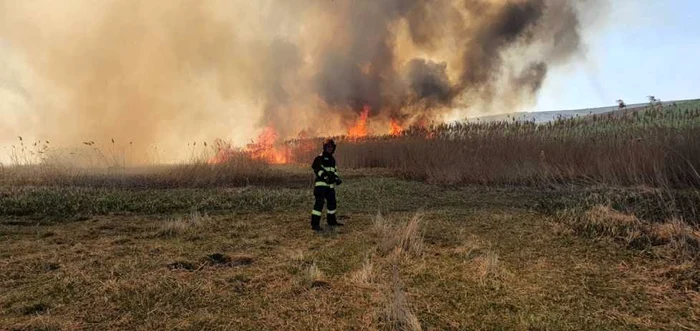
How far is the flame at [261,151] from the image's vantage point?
1490 centimetres

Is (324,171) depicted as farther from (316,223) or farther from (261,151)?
(261,151)

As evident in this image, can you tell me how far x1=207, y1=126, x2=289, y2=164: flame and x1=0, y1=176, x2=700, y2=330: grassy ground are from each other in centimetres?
647

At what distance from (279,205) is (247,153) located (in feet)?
21.4

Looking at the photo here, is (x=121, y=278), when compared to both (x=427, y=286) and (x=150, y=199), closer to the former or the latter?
(x=427, y=286)

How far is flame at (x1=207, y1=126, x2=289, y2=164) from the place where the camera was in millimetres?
14898

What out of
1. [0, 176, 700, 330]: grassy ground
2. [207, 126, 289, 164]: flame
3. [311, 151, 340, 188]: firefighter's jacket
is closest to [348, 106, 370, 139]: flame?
[207, 126, 289, 164]: flame

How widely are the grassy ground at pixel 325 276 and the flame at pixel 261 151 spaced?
21.2 ft

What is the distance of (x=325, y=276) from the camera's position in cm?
476

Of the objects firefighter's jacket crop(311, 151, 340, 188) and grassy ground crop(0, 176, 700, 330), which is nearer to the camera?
grassy ground crop(0, 176, 700, 330)

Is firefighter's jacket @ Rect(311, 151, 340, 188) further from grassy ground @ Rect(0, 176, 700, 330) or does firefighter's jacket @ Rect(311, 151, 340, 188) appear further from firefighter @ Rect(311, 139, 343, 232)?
grassy ground @ Rect(0, 176, 700, 330)

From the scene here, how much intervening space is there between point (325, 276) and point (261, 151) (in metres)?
17.5

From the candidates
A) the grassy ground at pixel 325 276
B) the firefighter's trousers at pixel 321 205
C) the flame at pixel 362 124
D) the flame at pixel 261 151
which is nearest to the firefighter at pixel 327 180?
the firefighter's trousers at pixel 321 205

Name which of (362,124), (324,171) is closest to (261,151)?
(362,124)

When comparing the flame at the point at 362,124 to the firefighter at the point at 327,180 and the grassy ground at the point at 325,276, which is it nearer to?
the grassy ground at the point at 325,276
